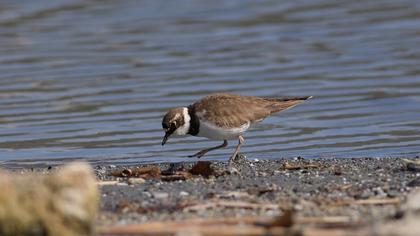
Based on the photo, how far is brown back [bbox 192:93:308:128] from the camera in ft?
34.9

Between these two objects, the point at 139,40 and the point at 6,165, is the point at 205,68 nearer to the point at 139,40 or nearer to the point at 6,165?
the point at 139,40

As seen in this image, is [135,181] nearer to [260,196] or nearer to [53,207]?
[260,196]

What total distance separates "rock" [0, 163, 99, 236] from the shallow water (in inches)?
225

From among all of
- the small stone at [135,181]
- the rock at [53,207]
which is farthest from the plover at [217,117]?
the rock at [53,207]

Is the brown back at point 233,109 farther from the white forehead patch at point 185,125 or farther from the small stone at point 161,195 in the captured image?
the small stone at point 161,195

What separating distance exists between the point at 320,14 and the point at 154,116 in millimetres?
7610

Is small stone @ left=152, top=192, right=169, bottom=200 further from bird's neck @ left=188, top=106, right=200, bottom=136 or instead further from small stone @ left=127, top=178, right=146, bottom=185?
bird's neck @ left=188, top=106, right=200, bottom=136

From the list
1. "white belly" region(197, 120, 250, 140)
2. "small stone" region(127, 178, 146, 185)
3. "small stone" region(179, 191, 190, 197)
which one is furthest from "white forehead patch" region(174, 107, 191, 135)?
"small stone" region(179, 191, 190, 197)

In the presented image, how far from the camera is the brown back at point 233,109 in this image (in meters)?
10.6

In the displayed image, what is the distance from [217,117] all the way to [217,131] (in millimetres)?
169

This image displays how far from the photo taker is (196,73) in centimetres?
1602

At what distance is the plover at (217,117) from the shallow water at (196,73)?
2.49 feet

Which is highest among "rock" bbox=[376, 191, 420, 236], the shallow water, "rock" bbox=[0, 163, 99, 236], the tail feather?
"rock" bbox=[0, 163, 99, 236]

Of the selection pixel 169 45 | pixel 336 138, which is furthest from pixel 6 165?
pixel 169 45
